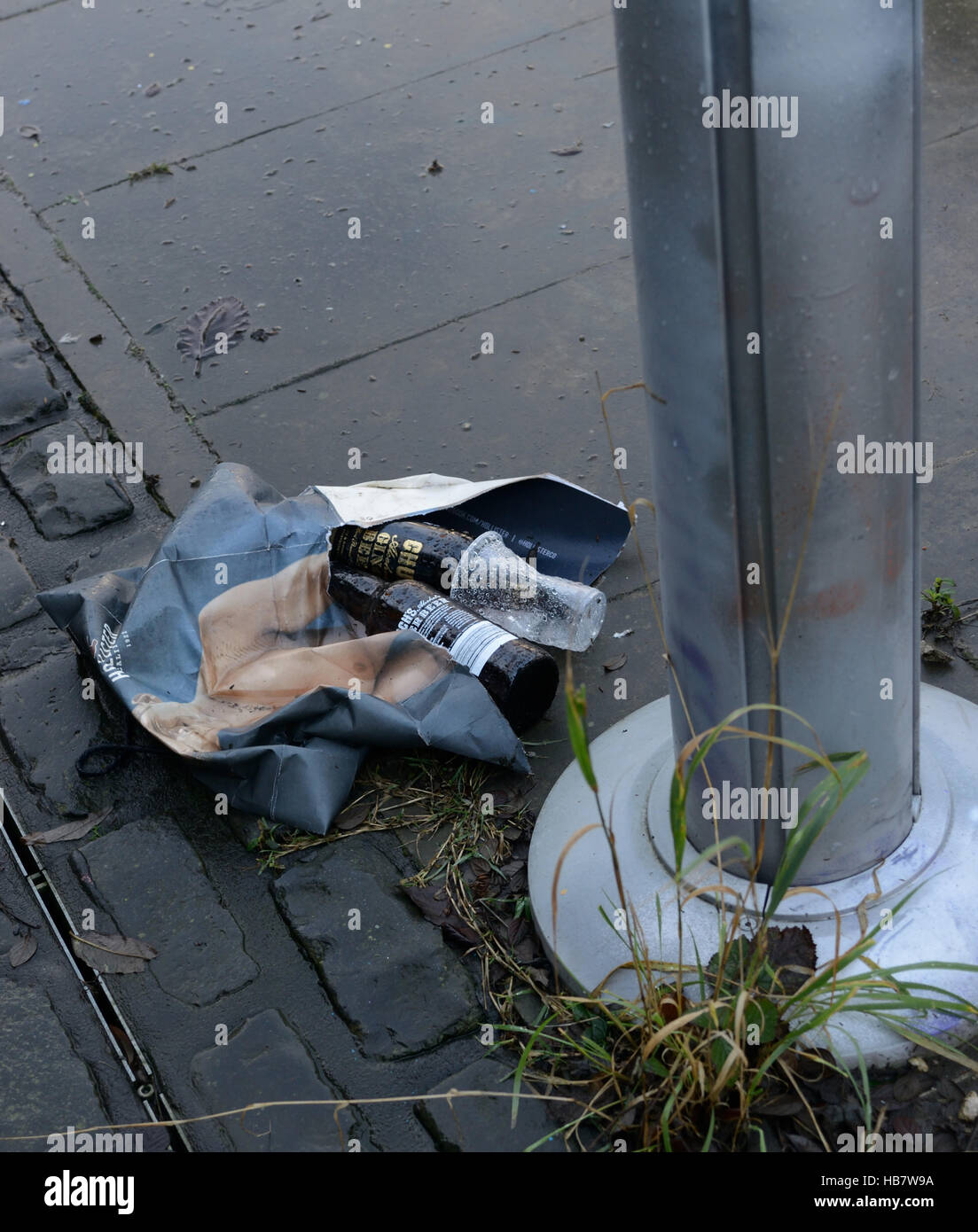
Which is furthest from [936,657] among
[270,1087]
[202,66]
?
[202,66]

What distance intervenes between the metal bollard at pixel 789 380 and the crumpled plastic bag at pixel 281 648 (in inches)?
27.1

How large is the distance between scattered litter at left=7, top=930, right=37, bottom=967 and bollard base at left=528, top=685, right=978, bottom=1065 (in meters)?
1.01

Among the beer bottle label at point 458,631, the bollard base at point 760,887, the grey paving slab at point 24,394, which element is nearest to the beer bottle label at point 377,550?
the beer bottle label at point 458,631

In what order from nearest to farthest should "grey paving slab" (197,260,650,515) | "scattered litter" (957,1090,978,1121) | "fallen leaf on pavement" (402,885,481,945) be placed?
"scattered litter" (957,1090,978,1121) < "fallen leaf on pavement" (402,885,481,945) < "grey paving slab" (197,260,650,515)

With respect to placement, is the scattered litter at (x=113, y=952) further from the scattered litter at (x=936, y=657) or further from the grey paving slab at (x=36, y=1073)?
the scattered litter at (x=936, y=657)

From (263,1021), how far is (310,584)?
3.47 ft

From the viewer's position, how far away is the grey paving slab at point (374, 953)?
88.4 inches

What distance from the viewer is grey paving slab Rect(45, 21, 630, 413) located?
4059mm

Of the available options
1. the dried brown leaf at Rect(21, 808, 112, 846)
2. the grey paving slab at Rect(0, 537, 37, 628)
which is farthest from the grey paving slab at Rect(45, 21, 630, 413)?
the dried brown leaf at Rect(21, 808, 112, 846)

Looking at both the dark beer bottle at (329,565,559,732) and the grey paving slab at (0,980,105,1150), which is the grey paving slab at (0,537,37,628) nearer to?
the dark beer bottle at (329,565,559,732)

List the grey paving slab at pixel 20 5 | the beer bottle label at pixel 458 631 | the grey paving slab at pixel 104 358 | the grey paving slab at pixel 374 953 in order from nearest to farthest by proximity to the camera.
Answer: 1. the grey paving slab at pixel 374 953
2. the beer bottle label at pixel 458 631
3. the grey paving slab at pixel 104 358
4. the grey paving slab at pixel 20 5

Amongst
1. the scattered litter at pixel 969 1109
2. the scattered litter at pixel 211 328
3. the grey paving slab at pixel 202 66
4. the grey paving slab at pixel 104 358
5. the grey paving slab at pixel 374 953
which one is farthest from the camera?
the grey paving slab at pixel 202 66

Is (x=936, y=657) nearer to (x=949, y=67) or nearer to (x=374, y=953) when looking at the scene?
(x=374, y=953)
